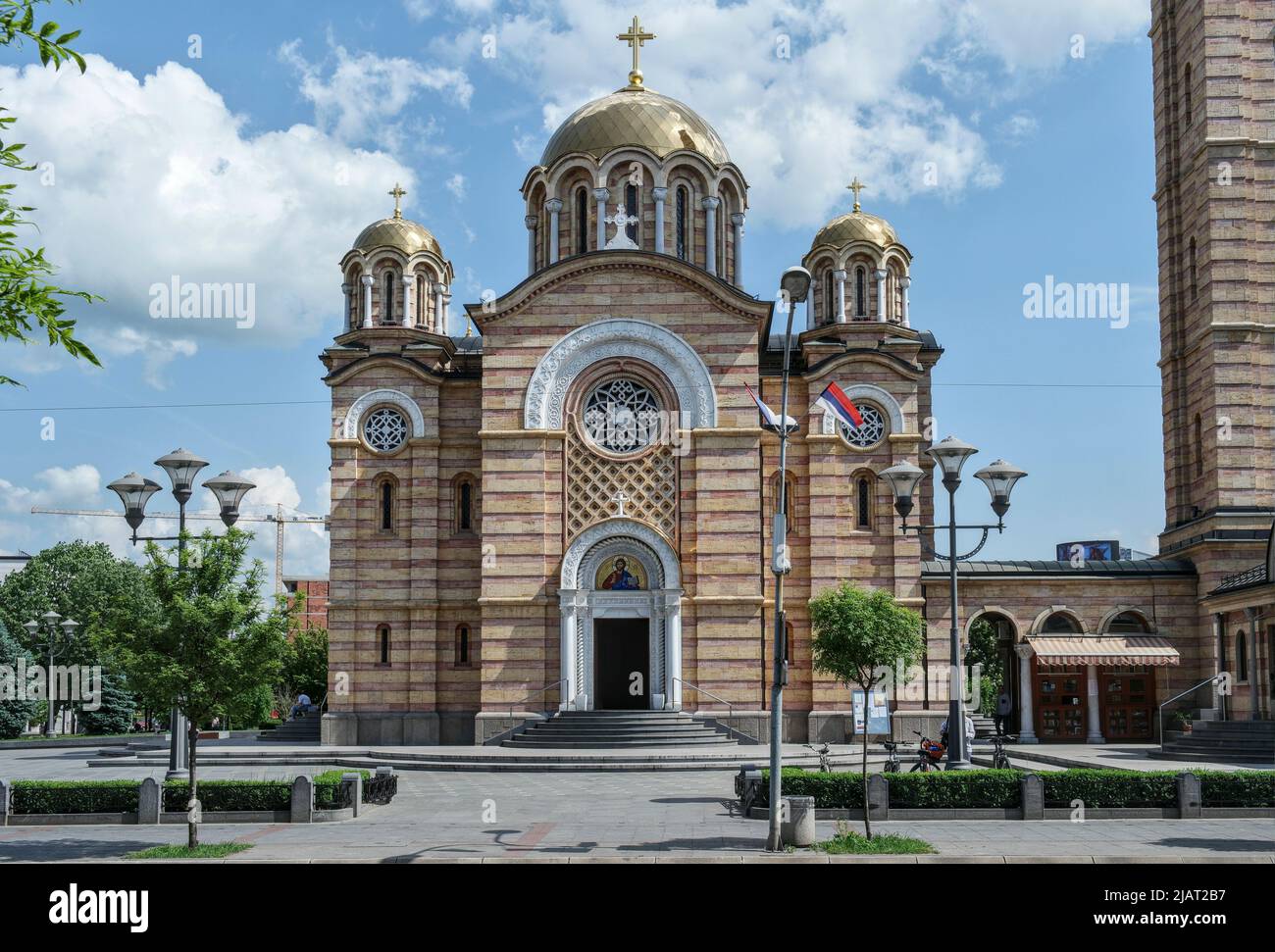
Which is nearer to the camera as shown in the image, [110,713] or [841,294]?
[841,294]

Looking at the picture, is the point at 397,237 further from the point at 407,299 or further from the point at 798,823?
the point at 798,823

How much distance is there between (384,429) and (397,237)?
21.5 feet

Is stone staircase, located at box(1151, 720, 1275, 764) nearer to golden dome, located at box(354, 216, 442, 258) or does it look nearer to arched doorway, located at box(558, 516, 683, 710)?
arched doorway, located at box(558, 516, 683, 710)

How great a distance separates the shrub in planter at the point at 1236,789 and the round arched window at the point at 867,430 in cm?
1738

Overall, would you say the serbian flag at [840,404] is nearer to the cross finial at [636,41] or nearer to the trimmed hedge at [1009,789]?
the trimmed hedge at [1009,789]

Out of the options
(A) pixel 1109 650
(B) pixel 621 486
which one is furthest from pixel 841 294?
(A) pixel 1109 650

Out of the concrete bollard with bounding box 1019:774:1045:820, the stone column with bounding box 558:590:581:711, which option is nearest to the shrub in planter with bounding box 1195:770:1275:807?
the concrete bollard with bounding box 1019:774:1045:820

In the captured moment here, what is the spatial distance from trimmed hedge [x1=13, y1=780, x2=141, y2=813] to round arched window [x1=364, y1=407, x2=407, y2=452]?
58.6ft

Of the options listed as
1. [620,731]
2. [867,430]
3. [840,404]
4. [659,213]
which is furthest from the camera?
[659,213]

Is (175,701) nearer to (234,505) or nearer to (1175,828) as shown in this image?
(234,505)

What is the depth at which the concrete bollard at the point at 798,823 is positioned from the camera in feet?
55.6

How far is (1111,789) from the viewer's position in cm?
2053

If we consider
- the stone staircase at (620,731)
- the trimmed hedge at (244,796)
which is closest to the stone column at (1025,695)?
the stone staircase at (620,731)
